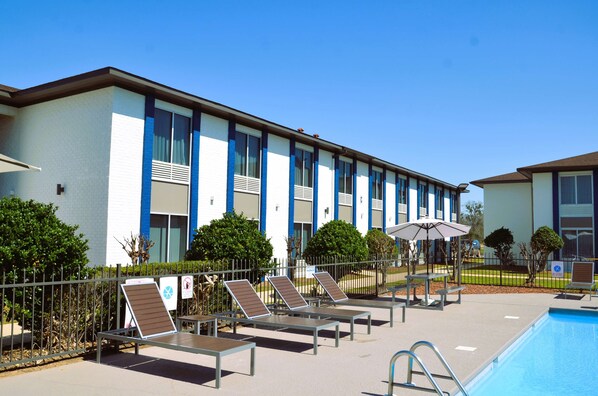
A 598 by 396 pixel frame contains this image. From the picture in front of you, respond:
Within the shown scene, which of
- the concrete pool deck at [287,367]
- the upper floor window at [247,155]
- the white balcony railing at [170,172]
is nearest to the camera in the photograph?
the concrete pool deck at [287,367]

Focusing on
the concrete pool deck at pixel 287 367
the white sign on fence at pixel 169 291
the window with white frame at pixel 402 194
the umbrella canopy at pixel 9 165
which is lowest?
the concrete pool deck at pixel 287 367

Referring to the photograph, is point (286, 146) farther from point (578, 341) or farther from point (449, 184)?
point (449, 184)

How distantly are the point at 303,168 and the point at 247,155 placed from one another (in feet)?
14.7

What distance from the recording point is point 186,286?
9.10m

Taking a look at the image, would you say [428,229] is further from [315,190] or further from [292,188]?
[315,190]

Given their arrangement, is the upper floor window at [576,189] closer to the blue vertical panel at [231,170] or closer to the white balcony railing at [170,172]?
the blue vertical panel at [231,170]

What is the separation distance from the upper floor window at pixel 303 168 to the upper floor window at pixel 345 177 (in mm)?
3150

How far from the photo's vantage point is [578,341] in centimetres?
1109

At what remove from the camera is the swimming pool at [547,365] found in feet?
24.5

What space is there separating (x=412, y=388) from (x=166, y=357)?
12.5ft

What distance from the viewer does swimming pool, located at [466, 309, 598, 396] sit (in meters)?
7.48

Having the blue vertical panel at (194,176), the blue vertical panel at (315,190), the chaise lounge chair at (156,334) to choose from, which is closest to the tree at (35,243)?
the chaise lounge chair at (156,334)

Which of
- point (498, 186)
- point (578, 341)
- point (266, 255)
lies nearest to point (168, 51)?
point (266, 255)

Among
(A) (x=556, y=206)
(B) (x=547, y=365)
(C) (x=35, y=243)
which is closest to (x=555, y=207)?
(A) (x=556, y=206)
